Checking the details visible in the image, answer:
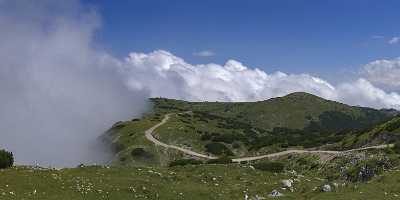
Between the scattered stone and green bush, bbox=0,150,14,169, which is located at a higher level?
green bush, bbox=0,150,14,169

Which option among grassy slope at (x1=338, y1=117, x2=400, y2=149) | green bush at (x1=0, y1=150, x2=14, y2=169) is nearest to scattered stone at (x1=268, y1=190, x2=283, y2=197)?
green bush at (x1=0, y1=150, x2=14, y2=169)

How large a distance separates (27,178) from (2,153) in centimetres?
726

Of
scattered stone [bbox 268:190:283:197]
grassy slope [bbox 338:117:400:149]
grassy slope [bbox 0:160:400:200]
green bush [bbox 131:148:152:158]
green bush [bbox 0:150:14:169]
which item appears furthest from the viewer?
green bush [bbox 131:148:152:158]

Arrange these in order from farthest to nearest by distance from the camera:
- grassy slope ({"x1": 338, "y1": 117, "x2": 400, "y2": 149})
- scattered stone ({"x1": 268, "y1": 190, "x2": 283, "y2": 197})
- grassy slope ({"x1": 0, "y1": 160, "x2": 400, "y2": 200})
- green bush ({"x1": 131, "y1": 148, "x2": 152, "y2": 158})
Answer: green bush ({"x1": 131, "y1": 148, "x2": 152, "y2": 158}) < grassy slope ({"x1": 338, "y1": 117, "x2": 400, "y2": 149}) < scattered stone ({"x1": 268, "y1": 190, "x2": 283, "y2": 197}) < grassy slope ({"x1": 0, "y1": 160, "x2": 400, "y2": 200})

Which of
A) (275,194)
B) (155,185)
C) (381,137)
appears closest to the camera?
(155,185)

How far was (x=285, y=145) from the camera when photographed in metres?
114

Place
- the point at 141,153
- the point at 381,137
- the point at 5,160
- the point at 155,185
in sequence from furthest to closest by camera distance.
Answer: the point at 141,153 < the point at 381,137 < the point at 5,160 < the point at 155,185

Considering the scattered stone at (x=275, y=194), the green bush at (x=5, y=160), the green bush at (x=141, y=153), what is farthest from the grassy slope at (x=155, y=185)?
the green bush at (x=141, y=153)

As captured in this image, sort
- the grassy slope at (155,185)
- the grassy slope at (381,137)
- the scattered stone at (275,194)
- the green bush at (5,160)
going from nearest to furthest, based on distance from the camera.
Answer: the grassy slope at (155,185) < the scattered stone at (275,194) < the green bush at (5,160) < the grassy slope at (381,137)

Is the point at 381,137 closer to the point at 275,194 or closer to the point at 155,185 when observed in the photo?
the point at 275,194

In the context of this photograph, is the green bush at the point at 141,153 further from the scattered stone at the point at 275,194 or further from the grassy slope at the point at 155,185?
the scattered stone at the point at 275,194

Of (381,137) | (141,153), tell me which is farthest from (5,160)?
(141,153)

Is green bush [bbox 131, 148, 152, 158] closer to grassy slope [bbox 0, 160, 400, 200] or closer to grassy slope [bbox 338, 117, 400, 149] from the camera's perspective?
grassy slope [bbox 338, 117, 400, 149]

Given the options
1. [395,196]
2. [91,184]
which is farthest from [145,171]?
[395,196]
